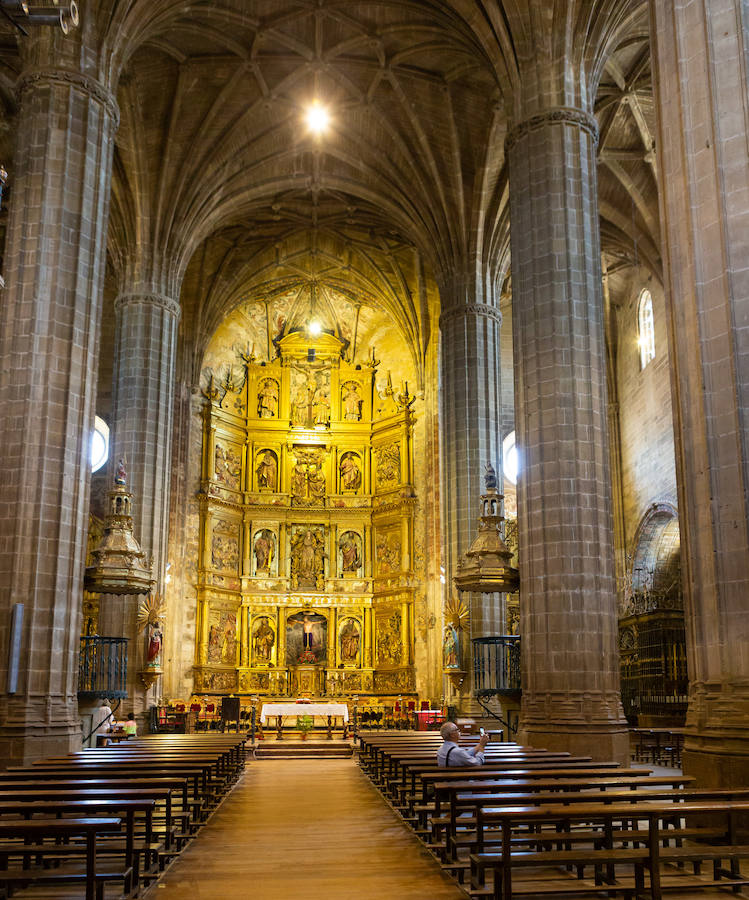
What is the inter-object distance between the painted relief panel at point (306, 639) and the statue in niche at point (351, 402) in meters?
8.01

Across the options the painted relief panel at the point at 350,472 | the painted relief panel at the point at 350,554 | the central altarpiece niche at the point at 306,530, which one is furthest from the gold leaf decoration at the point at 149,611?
the painted relief panel at the point at 350,472

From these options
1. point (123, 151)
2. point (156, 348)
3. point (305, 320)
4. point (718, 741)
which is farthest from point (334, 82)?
point (718, 741)

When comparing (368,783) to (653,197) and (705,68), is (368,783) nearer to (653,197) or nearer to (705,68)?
(705,68)

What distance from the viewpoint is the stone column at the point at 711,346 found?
357 inches

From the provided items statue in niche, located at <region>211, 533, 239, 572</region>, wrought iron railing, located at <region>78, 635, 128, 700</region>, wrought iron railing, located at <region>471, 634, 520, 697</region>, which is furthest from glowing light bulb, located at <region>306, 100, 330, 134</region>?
wrought iron railing, located at <region>78, 635, 128, 700</region>

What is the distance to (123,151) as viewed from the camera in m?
26.3

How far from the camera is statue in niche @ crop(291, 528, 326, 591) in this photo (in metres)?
36.5

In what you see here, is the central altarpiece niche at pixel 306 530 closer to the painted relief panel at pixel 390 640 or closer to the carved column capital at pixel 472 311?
the painted relief panel at pixel 390 640

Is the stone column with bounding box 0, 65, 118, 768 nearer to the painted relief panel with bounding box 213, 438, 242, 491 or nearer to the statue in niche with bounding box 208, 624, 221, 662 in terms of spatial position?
the statue in niche with bounding box 208, 624, 221, 662

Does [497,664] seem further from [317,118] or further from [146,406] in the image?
[317,118]

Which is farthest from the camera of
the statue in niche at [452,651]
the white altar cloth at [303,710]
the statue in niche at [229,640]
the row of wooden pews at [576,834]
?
the statue in niche at [229,640]

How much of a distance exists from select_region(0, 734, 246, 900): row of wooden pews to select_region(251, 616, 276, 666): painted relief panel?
2309 centimetres

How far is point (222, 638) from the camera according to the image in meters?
34.3

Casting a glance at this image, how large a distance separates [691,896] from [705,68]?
822 cm
